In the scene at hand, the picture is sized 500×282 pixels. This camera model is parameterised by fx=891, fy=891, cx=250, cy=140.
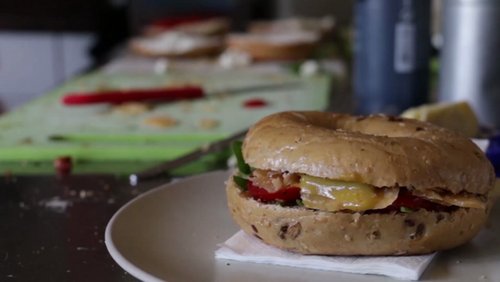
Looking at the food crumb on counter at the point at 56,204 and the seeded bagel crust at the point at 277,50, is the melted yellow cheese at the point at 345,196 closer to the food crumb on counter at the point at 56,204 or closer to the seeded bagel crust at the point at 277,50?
the food crumb on counter at the point at 56,204

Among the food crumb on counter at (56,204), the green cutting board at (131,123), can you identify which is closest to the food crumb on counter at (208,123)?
the green cutting board at (131,123)

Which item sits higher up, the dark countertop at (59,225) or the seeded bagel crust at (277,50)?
the dark countertop at (59,225)

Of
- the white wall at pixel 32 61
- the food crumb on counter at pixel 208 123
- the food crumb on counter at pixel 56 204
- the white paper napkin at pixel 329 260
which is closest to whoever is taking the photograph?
the white paper napkin at pixel 329 260

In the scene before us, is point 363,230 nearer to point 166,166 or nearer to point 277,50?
point 166,166

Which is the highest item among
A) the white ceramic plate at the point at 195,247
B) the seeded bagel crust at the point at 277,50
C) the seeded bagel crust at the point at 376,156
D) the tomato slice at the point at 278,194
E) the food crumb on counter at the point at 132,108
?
the seeded bagel crust at the point at 376,156

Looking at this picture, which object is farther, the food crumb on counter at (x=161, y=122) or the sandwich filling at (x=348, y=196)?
the food crumb on counter at (x=161, y=122)

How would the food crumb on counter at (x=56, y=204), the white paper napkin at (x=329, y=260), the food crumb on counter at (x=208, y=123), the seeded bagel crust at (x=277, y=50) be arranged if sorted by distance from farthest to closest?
1. the seeded bagel crust at (x=277, y=50)
2. the food crumb on counter at (x=208, y=123)
3. the food crumb on counter at (x=56, y=204)
4. the white paper napkin at (x=329, y=260)

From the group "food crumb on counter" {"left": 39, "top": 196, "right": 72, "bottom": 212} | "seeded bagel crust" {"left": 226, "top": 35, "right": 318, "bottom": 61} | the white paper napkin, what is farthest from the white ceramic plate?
"seeded bagel crust" {"left": 226, "top": 35, "right": 318, "bottom": 61}

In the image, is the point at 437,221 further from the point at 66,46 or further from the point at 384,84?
the point at 66,46
